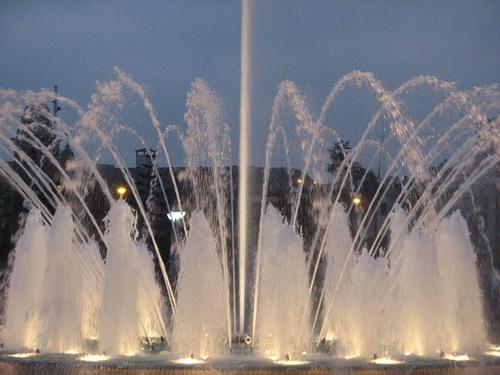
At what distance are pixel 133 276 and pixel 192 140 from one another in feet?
32.4

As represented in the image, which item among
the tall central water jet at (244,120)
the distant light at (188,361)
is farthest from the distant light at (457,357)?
the tall central water jet at (244,120)

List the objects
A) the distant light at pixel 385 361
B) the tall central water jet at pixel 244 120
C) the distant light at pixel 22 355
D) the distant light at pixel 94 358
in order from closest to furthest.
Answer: the distant light at pixel 385 361 < the distant light at pixel 94 358 < the distant light at pixel 22 355 < the tall central water jet at pixel 244 120

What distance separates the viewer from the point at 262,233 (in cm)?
1948

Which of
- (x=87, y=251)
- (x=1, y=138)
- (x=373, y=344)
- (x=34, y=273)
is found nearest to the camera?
(x=373, y=344)

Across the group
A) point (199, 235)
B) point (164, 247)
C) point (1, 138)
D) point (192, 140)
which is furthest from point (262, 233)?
point (164, 247)

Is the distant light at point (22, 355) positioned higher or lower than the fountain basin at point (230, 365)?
higher

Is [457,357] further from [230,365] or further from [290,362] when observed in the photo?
[230,365]

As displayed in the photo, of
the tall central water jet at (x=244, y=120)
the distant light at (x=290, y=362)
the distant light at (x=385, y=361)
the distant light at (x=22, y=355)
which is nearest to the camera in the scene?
the distant light at (x=290, y=362)

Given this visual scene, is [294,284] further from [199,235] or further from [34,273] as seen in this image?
[34,273]

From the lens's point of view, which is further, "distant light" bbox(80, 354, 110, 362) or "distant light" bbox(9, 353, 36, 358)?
"distant light" bbox(9, 353, 36, 358)

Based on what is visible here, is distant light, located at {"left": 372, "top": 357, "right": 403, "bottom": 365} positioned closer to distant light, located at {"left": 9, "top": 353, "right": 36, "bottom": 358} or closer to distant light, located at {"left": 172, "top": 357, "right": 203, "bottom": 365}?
distant light, located at {"left": 172, "top": 357, "right": 203, "bottom": 365}

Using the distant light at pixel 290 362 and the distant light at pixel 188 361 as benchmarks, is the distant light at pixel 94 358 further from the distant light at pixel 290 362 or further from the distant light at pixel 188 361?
the distant light at pixel 290 362

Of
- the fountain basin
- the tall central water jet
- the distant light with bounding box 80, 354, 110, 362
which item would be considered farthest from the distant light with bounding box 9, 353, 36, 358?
the tall central water jet

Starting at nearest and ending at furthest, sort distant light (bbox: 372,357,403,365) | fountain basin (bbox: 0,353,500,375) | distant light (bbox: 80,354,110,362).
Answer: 1. fountain basin (bbox: 0,353,500,375)
2. distant light (bbox: 372,357,403,365)
3. distant light (bbox: 80,354,110,362)
